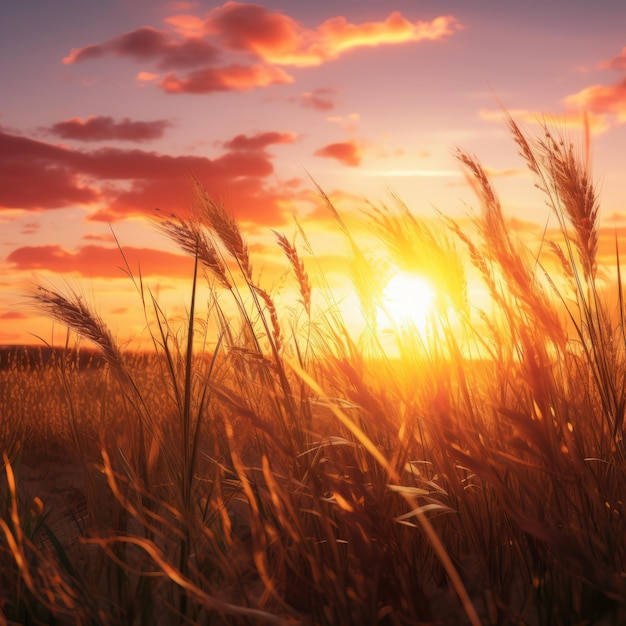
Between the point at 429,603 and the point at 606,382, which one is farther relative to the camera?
the point at 606,382

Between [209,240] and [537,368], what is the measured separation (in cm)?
108

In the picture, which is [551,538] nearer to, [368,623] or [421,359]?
[368,623]

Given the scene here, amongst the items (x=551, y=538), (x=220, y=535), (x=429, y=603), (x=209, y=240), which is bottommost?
(x=429, y=603)

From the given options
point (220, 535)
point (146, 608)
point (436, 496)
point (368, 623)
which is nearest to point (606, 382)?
point (436, 496)

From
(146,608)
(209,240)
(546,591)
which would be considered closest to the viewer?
(546,591)

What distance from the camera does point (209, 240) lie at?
83.3 inches

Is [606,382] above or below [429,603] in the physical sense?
above

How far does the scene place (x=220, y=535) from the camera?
1954 mm

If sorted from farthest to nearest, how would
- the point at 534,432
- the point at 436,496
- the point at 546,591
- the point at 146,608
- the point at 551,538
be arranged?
the point at 436,496, the point at 146,608, the point at 546,591, the point at 534,432, the point at 551,538

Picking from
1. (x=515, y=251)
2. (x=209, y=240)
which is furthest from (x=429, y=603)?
(x=209, y=240)

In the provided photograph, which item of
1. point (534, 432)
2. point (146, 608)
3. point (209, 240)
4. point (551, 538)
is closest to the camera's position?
point (551, 538)

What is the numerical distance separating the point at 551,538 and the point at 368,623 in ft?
1.58

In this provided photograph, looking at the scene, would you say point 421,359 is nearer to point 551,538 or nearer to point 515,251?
point 515,251

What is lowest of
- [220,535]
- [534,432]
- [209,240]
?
[220,535]
